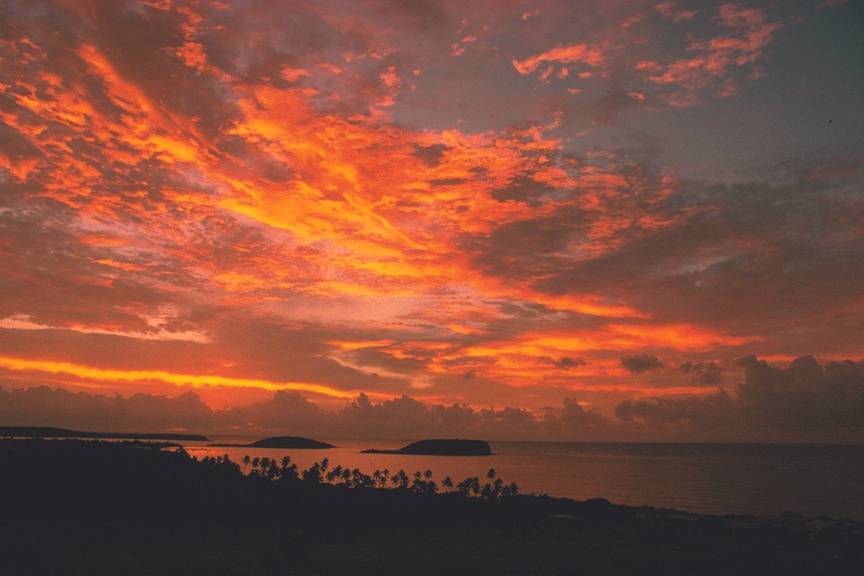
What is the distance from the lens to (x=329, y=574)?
33.2m

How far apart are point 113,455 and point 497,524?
58.2m

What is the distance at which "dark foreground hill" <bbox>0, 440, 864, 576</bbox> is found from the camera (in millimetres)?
36281

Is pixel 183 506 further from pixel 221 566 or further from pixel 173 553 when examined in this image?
pixel 221 566

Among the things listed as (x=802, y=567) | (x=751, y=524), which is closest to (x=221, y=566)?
(x=802, y=567)

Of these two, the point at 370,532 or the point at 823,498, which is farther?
the point at 823,498

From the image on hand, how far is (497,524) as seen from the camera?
189 feet

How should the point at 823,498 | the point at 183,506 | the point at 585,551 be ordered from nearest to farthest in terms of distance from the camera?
1. the point at 585,551
2. the point at 183,506
3. the point at 823,498

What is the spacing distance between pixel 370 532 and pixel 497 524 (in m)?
13.6

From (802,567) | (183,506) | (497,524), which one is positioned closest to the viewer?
(802,567)

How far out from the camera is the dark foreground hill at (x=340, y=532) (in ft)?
119

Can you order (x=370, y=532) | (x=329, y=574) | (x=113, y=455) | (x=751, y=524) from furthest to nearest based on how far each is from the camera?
(x=113, y=455)
(x=751, y=524)
(x=370, y=532)
(x=329, y=574)

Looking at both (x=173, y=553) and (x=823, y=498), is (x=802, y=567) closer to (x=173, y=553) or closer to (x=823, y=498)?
(x=173, y=553)

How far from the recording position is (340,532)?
49219mm

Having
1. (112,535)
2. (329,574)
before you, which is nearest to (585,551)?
(329,574)
